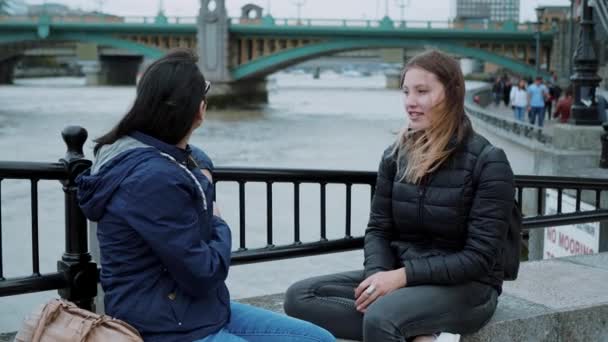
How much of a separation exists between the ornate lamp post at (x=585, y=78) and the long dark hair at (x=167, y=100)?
7.60m

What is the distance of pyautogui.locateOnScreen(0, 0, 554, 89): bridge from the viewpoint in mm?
38906

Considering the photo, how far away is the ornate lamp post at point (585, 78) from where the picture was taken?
9211mm

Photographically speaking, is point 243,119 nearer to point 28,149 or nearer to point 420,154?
point 28,149

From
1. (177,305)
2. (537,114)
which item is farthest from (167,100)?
(537,114)

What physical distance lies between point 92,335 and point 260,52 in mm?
45329

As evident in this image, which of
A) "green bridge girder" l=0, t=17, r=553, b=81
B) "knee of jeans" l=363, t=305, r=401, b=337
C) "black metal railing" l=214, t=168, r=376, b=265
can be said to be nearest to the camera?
"knee of jeans" l=363, t=305, r=401, b=337

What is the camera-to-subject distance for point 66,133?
120 inches

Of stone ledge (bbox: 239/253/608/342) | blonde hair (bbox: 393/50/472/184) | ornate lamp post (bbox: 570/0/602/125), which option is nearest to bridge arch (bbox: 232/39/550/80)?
ornate lamp post (bbox: 570/0/602/125)

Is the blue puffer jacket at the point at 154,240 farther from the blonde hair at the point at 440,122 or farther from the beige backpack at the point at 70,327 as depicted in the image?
the blonde hair at the point at 440,122

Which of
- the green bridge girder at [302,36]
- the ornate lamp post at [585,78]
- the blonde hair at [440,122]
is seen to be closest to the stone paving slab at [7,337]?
the blonde hair at [440,122]

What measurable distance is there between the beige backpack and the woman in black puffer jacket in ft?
2.85

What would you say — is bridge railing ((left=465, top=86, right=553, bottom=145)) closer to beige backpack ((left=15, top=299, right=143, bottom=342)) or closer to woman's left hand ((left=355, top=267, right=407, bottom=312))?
woman's left hand ((left=355, top=267, right=407, bottom=312))

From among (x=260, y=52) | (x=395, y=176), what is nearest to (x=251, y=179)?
(x=395, y=176)

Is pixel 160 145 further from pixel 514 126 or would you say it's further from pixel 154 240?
pixel 514 126
